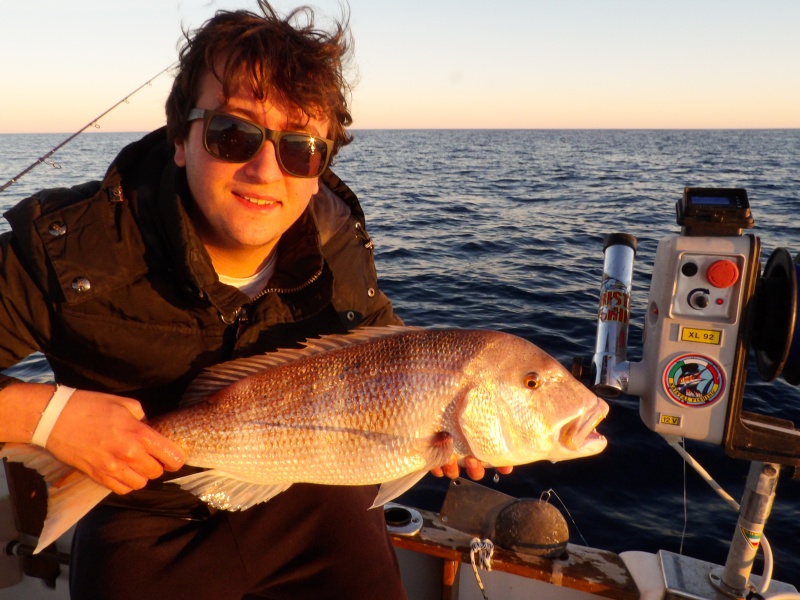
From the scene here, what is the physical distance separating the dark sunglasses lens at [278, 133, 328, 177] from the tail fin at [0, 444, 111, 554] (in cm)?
151

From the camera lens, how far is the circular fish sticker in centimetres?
245

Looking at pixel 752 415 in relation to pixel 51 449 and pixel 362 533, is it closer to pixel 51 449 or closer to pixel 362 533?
pixel 362 533

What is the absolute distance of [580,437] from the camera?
7.85 feet

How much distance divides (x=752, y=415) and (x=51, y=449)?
2965 mm

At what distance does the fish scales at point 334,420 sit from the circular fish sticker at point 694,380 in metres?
0.95

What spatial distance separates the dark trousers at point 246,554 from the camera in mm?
2326

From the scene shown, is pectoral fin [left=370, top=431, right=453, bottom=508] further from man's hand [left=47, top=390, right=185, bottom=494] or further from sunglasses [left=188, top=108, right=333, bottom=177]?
sunglasses [left=188, top=108, right=333, bottom=177]

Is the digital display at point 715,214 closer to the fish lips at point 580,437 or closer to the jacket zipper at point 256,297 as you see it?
the fish lips at point 580,437

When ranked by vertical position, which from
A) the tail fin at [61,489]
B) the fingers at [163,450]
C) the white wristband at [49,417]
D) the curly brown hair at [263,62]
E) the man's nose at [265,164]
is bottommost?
the tail fin at [61,489]

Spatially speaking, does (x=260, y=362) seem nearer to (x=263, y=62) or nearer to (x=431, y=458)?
(x=431, y=458)

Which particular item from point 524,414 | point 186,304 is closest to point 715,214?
point 524,414

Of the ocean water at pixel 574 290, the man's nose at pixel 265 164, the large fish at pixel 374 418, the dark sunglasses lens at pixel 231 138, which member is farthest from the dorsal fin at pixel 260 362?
the ocean water at pixel 574 290

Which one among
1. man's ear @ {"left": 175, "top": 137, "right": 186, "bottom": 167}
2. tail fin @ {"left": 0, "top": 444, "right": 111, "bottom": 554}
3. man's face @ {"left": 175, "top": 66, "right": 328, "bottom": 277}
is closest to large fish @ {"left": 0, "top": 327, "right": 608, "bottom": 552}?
tail fin @ {"left": 0, "top": 444, "right": 111, "bottom": 554}

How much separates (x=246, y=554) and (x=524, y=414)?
4.58 feet
